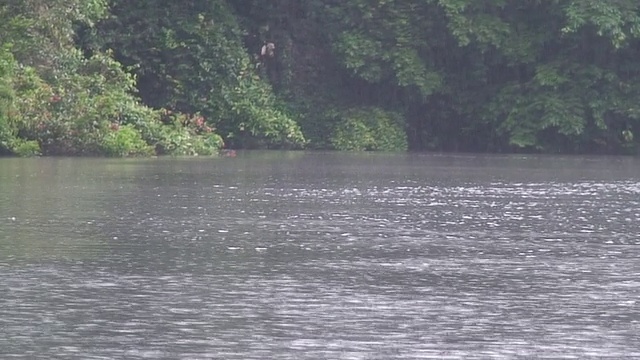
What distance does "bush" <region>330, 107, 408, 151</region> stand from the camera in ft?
166

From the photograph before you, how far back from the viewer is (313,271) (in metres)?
14.1

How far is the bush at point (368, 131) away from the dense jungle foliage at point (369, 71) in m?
0.05

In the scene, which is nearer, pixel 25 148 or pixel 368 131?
pixel 25 148

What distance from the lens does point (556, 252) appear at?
16.0 metres

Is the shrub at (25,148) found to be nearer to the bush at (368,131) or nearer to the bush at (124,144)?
the bush at (124,144)

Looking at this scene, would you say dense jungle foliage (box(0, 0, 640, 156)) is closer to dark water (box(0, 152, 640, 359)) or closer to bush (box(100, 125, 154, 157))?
bush (box(100, 125, 154, 157))

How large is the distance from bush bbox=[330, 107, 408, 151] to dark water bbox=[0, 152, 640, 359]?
931 inches

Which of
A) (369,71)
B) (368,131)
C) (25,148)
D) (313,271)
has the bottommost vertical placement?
(313,271)

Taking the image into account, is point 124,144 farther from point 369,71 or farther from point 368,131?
point 369,71

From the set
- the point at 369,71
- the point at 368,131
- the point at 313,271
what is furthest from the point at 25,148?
the point at 313,271

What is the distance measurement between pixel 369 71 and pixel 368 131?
2052 millimetres

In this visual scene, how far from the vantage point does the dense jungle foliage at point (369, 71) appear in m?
47.3

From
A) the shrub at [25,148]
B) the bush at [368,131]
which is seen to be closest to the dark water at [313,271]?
the shrub at [25,148]

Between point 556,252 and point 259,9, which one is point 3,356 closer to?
point 556,252
